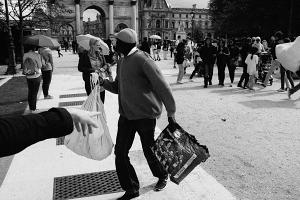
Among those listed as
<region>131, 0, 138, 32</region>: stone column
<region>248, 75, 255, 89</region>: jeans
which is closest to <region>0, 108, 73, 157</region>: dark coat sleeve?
<region>248, 75, 255, 89</region>: jeans

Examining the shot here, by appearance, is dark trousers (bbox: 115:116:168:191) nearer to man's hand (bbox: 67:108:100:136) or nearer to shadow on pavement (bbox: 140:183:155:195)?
shadow on pavement (bbox: 140:183:155:195)

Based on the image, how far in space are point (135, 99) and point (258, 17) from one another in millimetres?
34668

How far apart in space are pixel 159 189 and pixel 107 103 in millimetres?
5703

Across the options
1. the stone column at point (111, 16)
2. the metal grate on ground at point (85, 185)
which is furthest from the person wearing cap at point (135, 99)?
the stone column at point (111, 16)

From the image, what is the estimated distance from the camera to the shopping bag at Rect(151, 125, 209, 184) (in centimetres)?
362

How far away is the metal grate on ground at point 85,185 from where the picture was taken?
4.29 meters

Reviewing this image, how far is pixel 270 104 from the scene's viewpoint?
31.7ft

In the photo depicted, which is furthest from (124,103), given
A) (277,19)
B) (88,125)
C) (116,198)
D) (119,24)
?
(119,24)

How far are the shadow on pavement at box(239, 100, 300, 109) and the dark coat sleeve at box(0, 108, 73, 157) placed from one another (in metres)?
8.26

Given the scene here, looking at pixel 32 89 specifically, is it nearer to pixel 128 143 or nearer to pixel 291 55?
pixel 128 143

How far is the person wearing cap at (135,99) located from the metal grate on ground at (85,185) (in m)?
0.44

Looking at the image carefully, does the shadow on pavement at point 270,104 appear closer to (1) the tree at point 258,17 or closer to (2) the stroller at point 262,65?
(2) the stroller at point 262,65

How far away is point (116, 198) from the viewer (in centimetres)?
416

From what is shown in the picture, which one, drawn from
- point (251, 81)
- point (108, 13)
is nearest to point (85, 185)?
point (251, 81)
